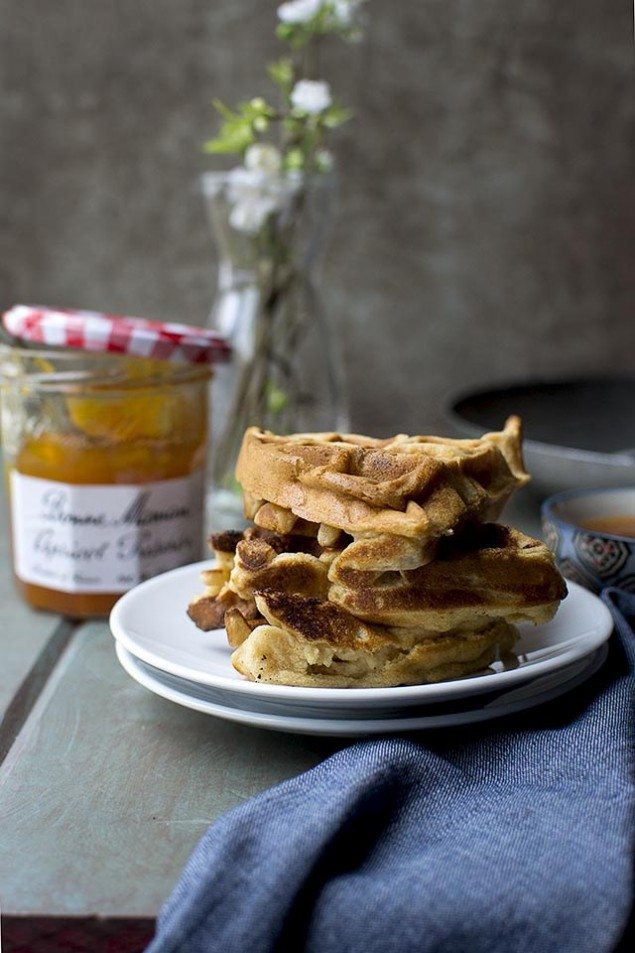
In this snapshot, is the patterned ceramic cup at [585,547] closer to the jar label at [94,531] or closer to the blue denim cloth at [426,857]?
the blue denim cloth at [426,857]

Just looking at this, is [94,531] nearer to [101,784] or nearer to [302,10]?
[101,784]

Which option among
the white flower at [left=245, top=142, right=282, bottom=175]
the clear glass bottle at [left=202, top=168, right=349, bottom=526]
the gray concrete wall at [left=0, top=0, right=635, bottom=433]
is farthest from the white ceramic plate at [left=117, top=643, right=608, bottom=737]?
the gray concrete wall at [left=0, top=0, right=635, bottom=433]

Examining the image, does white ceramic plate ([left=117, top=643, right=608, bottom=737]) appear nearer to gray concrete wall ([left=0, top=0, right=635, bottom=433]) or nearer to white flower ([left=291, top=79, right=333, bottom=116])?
white flower ([left=291, top=79, right=333, bottom=116])

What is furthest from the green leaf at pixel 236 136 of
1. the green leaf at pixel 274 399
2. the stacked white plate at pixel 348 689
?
the stacked white plate at pixel 348 689

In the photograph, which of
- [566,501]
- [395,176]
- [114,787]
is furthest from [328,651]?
[395,176]

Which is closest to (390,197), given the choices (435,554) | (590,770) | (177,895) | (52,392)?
(52,392)
